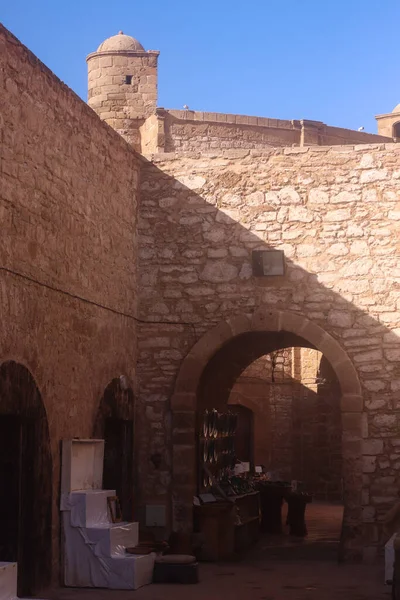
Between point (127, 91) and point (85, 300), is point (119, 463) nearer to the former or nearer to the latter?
point (85, 300)

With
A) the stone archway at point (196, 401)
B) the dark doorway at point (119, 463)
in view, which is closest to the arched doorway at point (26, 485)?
the dark doorway at point (119, 463)

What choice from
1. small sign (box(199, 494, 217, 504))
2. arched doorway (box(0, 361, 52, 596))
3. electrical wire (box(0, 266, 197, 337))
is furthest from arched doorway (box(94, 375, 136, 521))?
arched doorway (box(0, 361, 52, 596))

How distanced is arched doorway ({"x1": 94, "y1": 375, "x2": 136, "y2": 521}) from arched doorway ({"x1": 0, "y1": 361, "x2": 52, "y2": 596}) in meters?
1.95

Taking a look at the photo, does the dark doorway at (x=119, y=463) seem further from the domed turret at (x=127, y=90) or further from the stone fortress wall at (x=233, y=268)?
the domed turret at (x=127, y=90)

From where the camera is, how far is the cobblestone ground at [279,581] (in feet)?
28.0

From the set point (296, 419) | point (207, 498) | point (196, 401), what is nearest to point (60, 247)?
point (196, 401)

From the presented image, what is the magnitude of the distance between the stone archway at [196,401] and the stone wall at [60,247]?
0.73 metres

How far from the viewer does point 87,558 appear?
8688mm

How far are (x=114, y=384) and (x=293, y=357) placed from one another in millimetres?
10347

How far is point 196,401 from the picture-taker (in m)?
11.2

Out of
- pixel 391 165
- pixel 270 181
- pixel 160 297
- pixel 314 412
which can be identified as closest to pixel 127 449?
pixel 160 297

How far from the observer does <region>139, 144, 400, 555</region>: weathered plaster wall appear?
1084 centimetres

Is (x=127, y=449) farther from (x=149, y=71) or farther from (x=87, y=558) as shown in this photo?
(x=149, y=71)

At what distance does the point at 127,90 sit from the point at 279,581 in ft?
39.2
